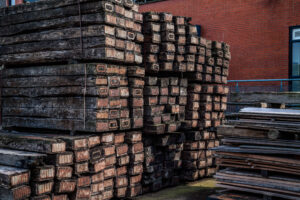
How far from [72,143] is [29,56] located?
2.35m

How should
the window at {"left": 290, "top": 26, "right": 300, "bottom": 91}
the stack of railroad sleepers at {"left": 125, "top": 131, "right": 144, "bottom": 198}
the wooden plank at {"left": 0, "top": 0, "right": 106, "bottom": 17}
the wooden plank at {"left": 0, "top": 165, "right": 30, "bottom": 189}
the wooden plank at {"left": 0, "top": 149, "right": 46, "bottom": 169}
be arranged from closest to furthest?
the wooden plank at {"left": 0, "top": 165, "right": 30, "bottom": 189} < the wooden plank at {"left": 0, "top": 149, "right": 46, "bottom": 169} < the wooden plank at {"left": 0, "top": 0, "right": 106, "bottom": 17} < the stack of railroad sleepers at {"left": 125, "top": 131, "right": 144, "bottom": 198} < the window at {"left": 290, "top": 26, "right": 300, "bottom": 91}

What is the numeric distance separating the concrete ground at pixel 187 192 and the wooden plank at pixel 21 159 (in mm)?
2725

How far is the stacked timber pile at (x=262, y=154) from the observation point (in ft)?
17.7

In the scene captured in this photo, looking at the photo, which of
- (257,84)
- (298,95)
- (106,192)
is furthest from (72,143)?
(257,84)

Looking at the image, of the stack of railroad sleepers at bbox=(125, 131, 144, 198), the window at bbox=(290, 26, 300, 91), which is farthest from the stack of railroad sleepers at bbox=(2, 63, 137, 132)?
the window at bbox=(290, 26, 300, 91)

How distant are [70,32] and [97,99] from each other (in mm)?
1388

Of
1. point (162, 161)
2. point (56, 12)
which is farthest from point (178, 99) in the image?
point (56, 12)

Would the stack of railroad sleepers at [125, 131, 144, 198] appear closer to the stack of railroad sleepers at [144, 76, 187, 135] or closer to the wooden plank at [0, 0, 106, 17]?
the stack of railroad sleepers at [144, 76, 187, 135]

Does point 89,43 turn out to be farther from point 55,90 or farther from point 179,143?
point 179,143

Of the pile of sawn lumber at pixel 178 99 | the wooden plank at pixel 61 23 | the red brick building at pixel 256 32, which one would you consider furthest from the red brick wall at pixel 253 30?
the wooden plank at pixel 61 23

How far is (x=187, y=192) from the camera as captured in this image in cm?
770

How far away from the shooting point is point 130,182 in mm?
7184

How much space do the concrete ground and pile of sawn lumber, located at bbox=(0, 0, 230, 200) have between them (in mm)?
199

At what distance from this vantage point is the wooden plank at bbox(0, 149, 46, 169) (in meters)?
5.18
